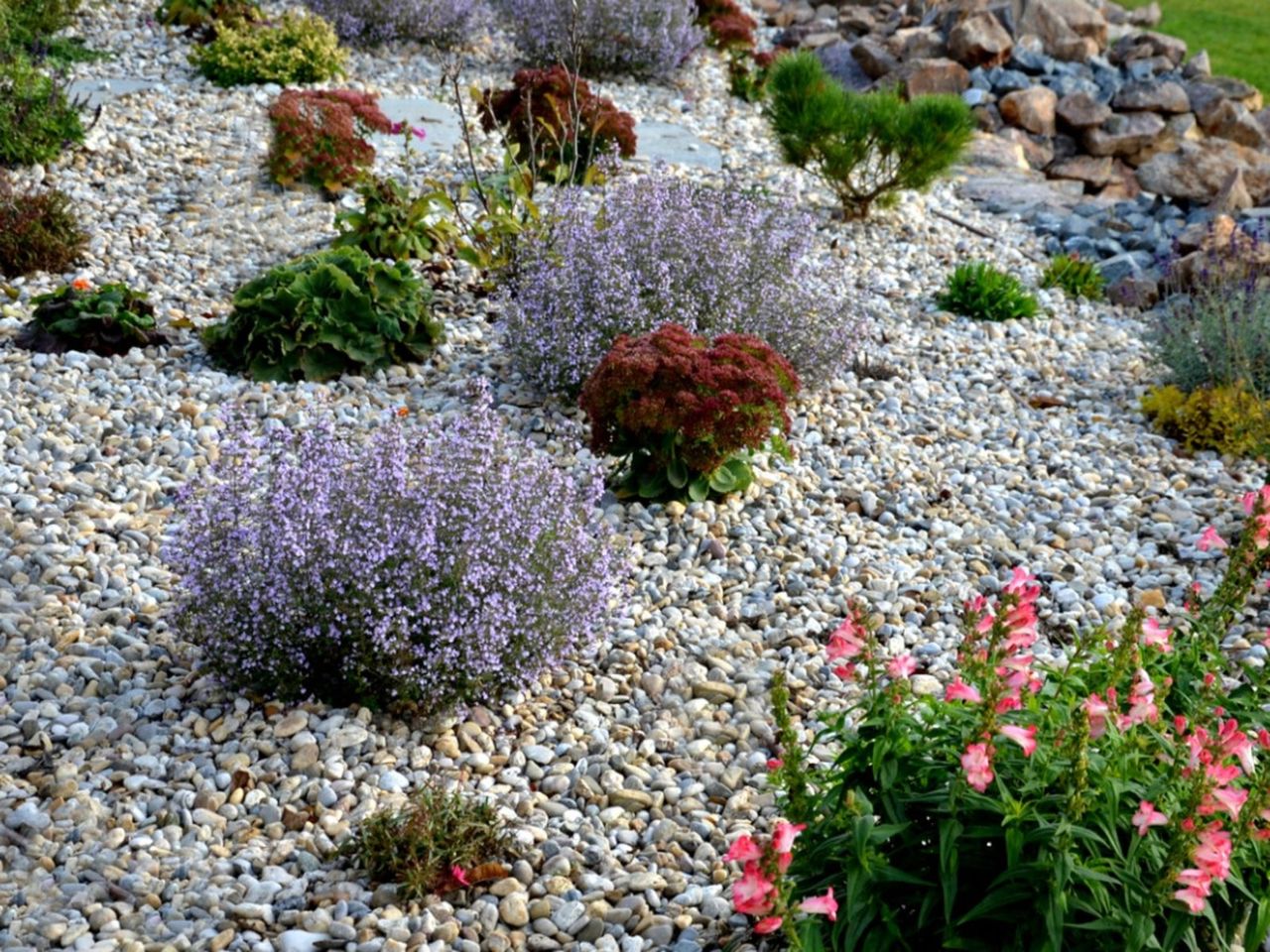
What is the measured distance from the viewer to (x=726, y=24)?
12227 mm

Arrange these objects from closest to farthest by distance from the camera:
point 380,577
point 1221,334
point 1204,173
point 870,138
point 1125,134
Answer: point 380,577
point 1221,334
point 870,138
point 1204,173
point 1125,134

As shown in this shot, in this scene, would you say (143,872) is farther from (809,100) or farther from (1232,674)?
(809,100)

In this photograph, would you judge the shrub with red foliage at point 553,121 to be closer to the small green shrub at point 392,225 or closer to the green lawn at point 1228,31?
the small green shrub at point 392,225

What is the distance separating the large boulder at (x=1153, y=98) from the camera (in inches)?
458

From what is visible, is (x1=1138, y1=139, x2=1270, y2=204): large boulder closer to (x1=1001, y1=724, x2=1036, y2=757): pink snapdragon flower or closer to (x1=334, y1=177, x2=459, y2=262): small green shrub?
(x1=334, y1=177, x2=459, y2=262): small green shrub

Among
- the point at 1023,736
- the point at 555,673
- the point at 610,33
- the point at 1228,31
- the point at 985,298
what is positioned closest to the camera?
the point at 1023,736

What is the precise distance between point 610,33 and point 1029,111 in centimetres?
368

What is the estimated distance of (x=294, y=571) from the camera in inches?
150

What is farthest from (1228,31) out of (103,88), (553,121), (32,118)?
(32,118)

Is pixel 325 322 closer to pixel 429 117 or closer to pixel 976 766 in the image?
pixel 429 117

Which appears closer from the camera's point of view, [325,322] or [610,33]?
[325,322]

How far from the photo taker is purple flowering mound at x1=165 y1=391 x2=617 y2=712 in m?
3.77

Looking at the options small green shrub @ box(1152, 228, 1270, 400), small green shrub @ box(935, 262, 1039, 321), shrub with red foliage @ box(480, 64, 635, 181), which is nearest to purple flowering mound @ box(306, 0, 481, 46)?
shrub with red foliage @ box(480, 64, 635, 181)

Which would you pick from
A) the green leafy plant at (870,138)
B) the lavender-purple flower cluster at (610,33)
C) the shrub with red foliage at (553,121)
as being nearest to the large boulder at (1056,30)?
the lavender-purple flower cluster at (610,33)
